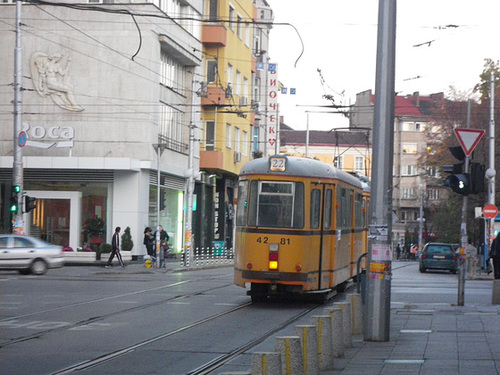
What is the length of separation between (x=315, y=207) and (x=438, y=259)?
25.9 m

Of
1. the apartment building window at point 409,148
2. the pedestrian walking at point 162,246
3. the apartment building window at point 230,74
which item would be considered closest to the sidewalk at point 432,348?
the pedestrian walking at point 162,246

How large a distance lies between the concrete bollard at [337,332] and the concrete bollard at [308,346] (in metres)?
1.85

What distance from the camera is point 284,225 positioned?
65.9ft

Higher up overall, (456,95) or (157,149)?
(456,95)

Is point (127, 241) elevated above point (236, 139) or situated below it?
below

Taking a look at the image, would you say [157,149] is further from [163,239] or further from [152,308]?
[152,308]

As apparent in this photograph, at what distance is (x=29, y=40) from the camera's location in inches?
1718

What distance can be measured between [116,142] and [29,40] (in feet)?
19.5

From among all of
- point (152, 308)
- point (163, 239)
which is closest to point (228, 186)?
point (163, 239)

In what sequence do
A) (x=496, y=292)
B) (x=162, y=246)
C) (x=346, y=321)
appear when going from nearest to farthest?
1. (x=346, y=321)
2. (x=496, y=292)
3. (x=162, y=246)

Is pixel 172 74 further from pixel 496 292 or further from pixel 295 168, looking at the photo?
pixel 496 292

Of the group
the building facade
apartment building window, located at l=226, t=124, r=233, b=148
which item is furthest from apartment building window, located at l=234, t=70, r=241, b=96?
the building facade

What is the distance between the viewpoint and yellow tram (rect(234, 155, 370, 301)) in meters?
20.0

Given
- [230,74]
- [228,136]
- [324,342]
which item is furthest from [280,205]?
[230,74]
